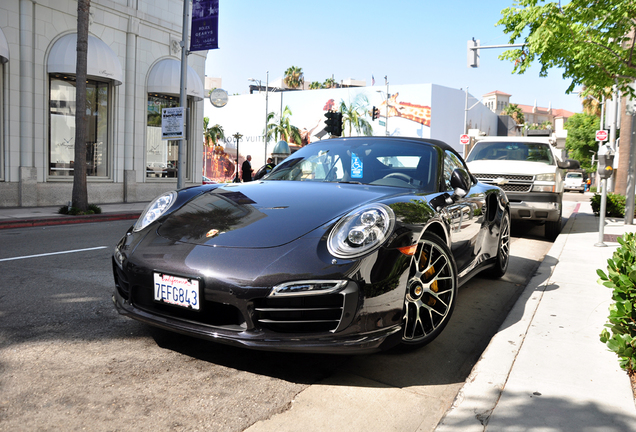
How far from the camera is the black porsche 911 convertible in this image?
267 centimetres

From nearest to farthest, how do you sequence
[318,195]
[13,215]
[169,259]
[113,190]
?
[169,259] < [318,195] < [13,215] < [113,190]

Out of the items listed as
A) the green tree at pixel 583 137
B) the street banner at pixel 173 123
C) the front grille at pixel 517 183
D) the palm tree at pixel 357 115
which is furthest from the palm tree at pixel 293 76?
the front grille at pixel 517 183

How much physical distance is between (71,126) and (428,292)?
15207 millimetres

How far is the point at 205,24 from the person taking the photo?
14812mm

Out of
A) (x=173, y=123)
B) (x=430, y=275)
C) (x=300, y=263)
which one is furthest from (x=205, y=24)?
(x=300, y=263)

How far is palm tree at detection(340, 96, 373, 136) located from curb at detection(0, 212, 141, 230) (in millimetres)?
37888

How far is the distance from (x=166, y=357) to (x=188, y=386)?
426 mm

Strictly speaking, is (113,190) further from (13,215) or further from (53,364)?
(53,364)

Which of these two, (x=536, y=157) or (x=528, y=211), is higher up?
(x=536, y=157)

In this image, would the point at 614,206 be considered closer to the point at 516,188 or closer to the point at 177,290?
the point at 516,188

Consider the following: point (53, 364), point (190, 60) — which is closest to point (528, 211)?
point (53, 364)

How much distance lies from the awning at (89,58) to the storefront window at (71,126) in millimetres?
770

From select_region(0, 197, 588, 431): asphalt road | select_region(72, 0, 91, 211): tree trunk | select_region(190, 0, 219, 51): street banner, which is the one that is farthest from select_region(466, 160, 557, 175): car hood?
select_region(72, 0, 91, 211): tree trunk

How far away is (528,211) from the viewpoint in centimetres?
911
